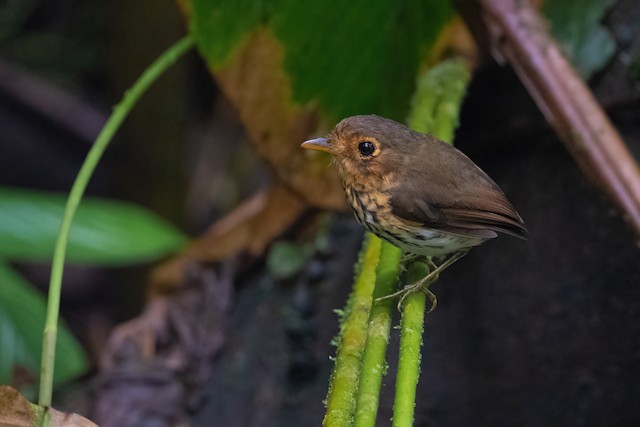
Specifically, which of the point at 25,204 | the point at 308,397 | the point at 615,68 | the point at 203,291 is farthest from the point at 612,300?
the point at 25,204

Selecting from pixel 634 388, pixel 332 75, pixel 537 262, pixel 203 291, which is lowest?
pixel 634 388

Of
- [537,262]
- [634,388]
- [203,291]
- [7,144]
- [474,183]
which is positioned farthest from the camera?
[7,144]

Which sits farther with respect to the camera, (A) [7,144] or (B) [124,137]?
(A) [7,144]

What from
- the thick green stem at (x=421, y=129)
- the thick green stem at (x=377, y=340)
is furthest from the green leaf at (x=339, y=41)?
the thick green stem at (x=377, y=340)

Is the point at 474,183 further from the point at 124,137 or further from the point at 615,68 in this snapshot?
the point at 124,137

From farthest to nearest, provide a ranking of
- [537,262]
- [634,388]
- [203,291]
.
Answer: [203,291] → [537,262] → [634,388]

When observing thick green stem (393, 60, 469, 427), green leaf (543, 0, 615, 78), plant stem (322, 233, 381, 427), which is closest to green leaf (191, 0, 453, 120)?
thick green stem (393, 60, 469, 427)

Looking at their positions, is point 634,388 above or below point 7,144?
below

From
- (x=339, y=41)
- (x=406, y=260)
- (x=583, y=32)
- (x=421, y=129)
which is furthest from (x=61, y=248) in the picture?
(x=583, y=32)
